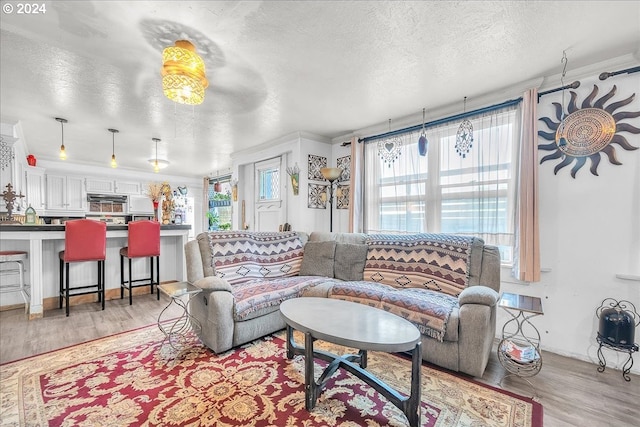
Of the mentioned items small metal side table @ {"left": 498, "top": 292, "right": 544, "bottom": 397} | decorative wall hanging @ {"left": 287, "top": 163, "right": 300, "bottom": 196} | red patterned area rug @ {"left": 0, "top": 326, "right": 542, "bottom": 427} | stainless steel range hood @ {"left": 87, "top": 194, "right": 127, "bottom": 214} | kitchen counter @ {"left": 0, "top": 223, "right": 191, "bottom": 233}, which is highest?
decorative wall hanging @ {"left": 287, "top": 163, "right": 300, "bottom": 196}

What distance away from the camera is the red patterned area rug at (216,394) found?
4.98 feet

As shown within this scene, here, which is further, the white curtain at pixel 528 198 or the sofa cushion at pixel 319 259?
the sofa cushion at pixel 319 259

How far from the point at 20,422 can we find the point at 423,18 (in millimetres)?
3294

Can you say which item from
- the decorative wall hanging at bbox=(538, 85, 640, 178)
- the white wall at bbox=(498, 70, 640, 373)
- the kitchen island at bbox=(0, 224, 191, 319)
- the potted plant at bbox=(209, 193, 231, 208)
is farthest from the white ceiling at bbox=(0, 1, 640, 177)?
the potted plant at bbox=(209, 193, 231, 208)

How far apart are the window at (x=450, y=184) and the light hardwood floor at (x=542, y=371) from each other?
3.43 feet

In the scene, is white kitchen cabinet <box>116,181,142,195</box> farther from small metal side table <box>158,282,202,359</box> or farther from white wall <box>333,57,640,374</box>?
white wall <box>333,57,640,374</box>

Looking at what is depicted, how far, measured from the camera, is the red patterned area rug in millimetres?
1518

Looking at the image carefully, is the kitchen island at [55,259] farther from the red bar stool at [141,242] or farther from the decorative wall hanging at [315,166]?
the decorative wall hanging at [315,166]

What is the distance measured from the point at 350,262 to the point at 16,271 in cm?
406

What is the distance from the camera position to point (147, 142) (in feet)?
15.2

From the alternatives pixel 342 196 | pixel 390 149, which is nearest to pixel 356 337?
pixel 390 149

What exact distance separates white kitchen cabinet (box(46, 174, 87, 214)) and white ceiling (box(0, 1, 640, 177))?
3024 mm

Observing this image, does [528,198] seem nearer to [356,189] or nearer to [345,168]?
[356,189]

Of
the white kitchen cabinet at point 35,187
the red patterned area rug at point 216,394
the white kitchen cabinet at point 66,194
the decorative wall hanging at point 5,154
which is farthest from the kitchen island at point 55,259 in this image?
the white kitchen cabinet at point 66,194
